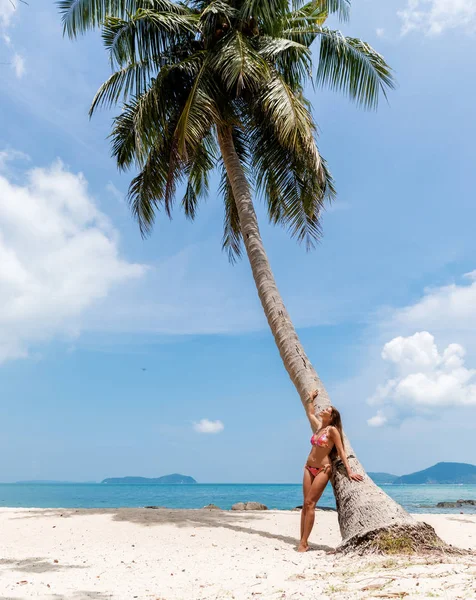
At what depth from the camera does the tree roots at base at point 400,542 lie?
20.1ft

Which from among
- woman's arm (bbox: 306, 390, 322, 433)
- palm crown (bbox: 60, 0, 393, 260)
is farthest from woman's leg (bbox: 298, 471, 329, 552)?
palm crown (bbox: 60, 0, 393, 260)

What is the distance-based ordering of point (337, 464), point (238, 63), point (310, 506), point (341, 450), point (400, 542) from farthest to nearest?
point (238, 63) < point (337, 464) < point (341, 450) < point (310, 506) < point (400, 542)

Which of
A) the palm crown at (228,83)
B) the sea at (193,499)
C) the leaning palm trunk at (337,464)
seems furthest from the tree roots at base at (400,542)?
the sea at (193,499)

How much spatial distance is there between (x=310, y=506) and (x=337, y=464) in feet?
2.69

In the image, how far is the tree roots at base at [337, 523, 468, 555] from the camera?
6.12 meters

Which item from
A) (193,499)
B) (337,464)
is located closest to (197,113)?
(337,464)

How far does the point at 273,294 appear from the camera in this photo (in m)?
9.66

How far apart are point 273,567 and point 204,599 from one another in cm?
147

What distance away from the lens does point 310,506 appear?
707 centimetres

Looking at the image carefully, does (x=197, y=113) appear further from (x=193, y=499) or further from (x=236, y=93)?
(x=193, y=499)

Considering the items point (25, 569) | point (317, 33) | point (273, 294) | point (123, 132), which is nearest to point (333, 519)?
point (273, 294)

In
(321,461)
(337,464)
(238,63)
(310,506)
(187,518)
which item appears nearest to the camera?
(310,506)

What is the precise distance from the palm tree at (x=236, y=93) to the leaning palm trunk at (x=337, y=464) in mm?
37

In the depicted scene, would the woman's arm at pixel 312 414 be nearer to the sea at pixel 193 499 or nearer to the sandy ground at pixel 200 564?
the sandy ground at pixel 200 564
